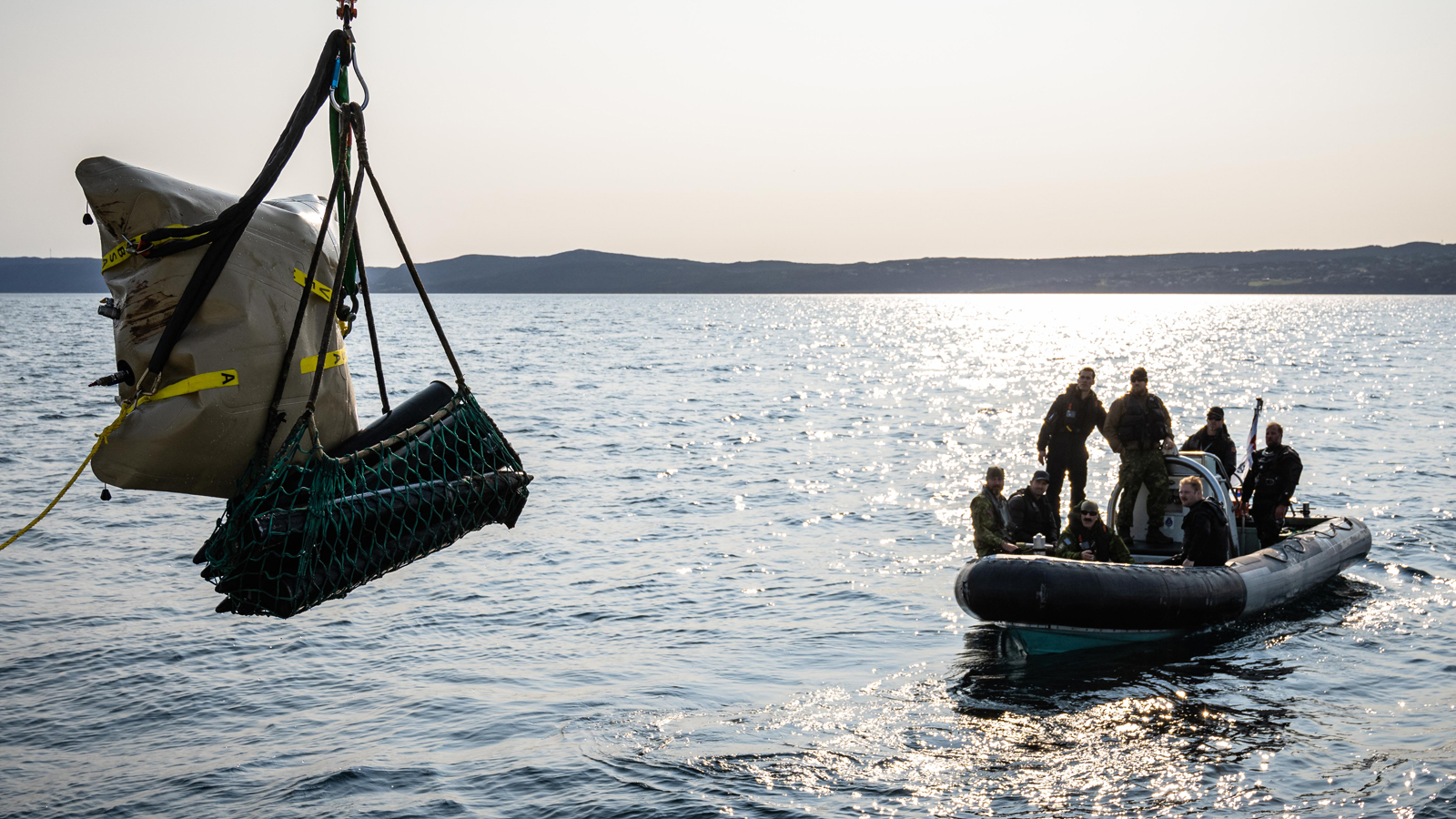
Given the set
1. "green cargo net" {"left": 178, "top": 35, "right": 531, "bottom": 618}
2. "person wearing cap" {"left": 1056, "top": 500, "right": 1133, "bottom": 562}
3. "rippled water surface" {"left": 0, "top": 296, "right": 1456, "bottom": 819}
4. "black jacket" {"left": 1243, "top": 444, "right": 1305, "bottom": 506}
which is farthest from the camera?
"black jacket" {"left": 1243, "top": 444, "right": 1305, "bottom": 506}

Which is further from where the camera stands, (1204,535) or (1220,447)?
(1220,447)

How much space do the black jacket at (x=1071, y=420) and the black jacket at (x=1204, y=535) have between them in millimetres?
2201

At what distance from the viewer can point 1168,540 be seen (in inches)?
544

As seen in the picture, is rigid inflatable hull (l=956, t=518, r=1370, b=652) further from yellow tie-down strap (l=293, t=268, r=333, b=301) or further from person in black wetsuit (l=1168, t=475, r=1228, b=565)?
yellow tie-down strap (l=293, t=268, r=333, b=301)

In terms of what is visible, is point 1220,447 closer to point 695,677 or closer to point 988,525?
point 988,525

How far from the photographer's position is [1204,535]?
495 inches

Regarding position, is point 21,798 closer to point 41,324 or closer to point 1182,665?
point 1182,665

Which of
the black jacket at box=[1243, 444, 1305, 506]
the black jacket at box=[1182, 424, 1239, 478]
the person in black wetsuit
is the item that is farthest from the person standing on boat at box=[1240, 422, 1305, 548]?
the person in black wetsuit

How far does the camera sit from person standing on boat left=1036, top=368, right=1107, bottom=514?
14.7 meters

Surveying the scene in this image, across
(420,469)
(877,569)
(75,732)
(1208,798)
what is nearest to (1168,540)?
(877,569)

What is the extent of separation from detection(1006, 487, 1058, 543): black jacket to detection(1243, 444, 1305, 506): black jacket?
142 inches

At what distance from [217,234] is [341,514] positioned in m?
1.37

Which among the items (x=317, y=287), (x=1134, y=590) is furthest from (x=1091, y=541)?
(x=317, y=287)

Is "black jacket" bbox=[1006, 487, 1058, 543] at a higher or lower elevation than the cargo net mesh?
lower
